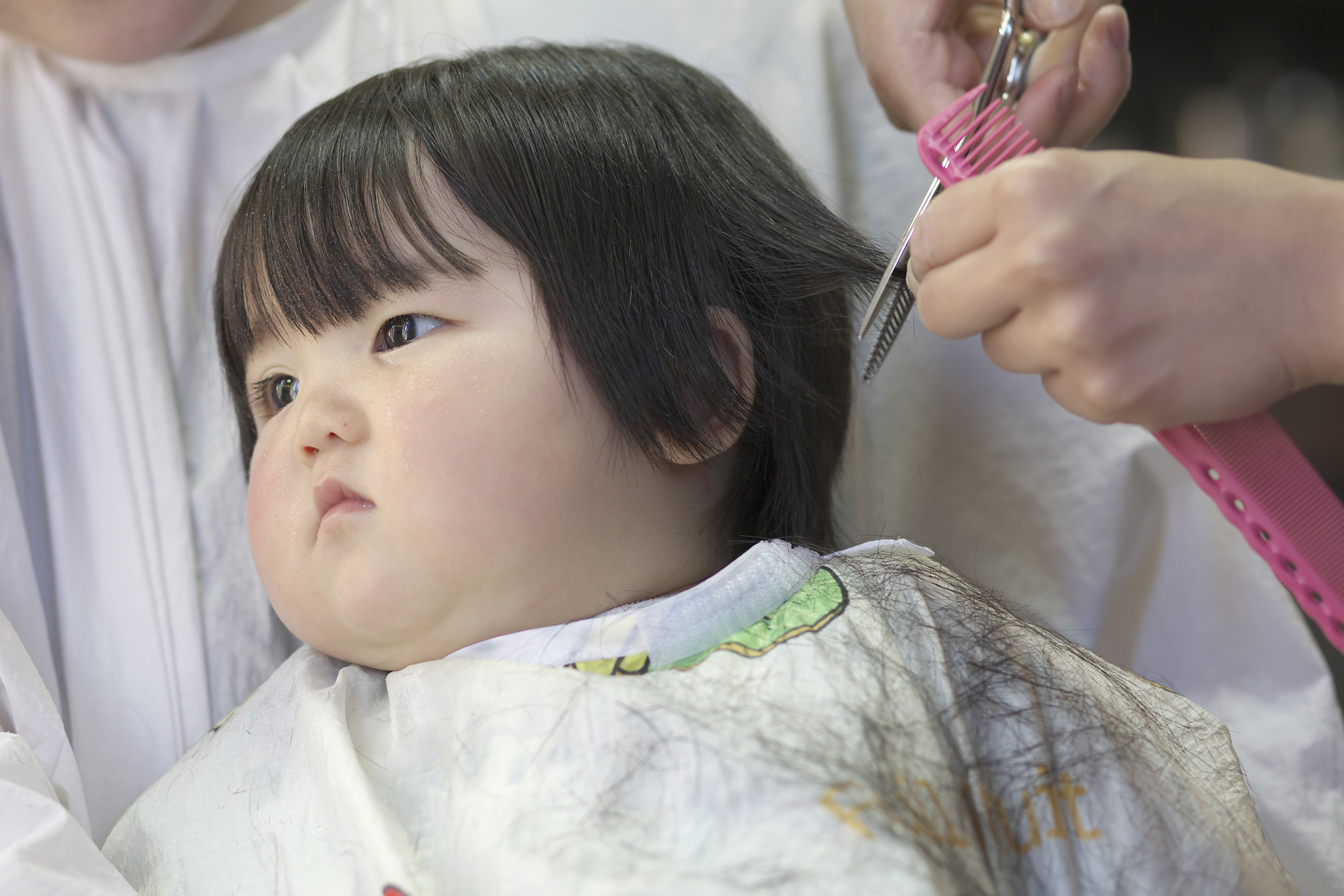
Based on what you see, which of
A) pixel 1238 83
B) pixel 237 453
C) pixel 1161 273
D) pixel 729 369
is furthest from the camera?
pixel 1238 83

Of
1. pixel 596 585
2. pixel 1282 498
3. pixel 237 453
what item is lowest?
pixel 1282 498

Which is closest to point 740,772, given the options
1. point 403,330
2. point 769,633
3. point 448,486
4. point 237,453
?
point 769,633

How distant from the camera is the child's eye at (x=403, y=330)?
637mm

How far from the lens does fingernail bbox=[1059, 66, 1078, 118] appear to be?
700 mm

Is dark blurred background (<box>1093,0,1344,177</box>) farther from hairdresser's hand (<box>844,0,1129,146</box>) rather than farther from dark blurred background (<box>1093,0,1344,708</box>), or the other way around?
hairdresser's hand (<box>844,0,1129,146</box>)

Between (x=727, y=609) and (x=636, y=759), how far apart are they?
0.12m

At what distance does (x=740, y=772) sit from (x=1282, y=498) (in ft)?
1.02

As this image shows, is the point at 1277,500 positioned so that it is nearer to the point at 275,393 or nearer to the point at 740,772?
the point at 740,772

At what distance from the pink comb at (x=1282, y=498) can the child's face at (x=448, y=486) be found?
0.32 meters

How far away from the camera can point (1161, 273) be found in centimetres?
47

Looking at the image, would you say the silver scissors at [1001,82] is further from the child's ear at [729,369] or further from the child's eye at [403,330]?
the child's eye at [403,330]

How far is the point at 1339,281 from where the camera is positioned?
0.48 meters

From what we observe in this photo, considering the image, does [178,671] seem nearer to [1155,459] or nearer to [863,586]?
[863,586]

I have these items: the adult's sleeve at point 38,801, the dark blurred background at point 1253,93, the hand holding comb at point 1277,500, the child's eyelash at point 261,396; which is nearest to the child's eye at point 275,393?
the child's eyelash at point 261,396
